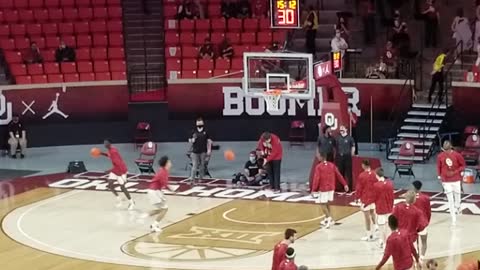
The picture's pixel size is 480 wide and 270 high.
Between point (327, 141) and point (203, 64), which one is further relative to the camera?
point (203, 64)

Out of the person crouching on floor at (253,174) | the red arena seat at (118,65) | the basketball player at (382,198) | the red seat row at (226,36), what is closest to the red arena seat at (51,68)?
the red arena seat at (118,65)

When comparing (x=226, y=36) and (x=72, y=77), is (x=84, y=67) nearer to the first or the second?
(x=72, y=77)

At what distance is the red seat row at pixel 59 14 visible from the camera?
125ft

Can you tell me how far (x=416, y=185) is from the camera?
2133 centimetres

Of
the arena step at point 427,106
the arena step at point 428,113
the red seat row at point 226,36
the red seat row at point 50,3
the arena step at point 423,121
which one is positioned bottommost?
the arena step at point 423,121

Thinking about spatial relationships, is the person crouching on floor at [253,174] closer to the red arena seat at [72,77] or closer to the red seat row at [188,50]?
the red seat row at [188,50]

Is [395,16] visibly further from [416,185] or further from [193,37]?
[416,185]

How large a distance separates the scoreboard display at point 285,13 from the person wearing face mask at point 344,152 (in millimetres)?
2964

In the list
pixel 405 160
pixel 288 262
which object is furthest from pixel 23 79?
pixel 288 262

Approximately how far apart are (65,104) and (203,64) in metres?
4.62

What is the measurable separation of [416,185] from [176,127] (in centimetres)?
1654

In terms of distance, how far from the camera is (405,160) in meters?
31.0

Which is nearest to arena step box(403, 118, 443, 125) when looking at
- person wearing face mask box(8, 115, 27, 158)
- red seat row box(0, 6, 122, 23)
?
red seat row box(0, 6, 122, 23)

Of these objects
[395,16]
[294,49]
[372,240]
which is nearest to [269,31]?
[294,49]
